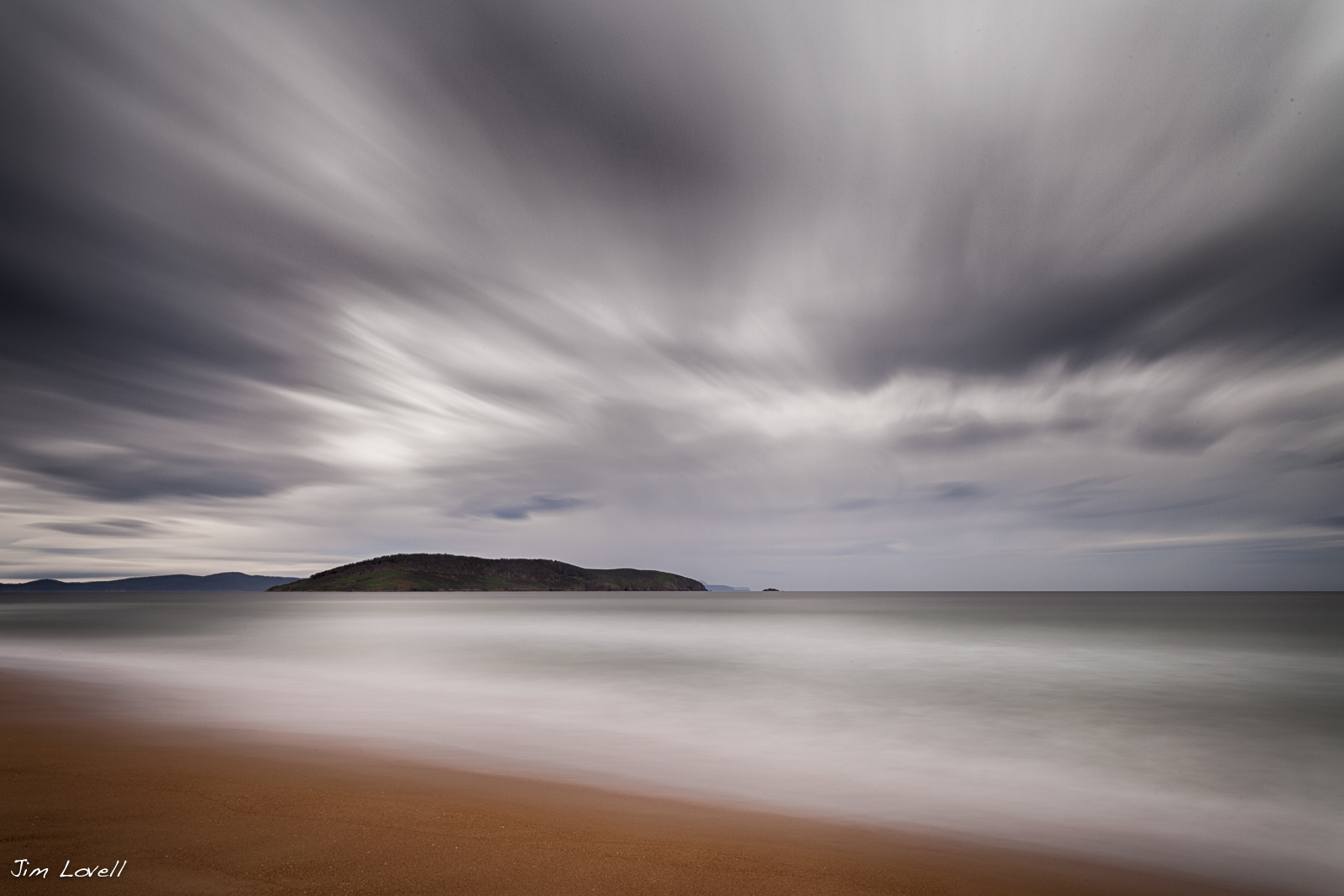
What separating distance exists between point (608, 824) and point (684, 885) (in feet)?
6.23

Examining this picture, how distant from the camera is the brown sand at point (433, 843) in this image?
5.02 metres

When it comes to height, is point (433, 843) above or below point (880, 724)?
above

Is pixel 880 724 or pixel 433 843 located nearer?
pixel 433 843

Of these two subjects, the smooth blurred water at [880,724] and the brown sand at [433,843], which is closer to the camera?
the brown sand at [433,843]

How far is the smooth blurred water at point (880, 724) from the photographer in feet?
27.2

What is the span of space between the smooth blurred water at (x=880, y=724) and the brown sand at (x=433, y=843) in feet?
4.03

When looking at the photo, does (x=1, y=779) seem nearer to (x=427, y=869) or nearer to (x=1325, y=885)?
(x=427, y=869)

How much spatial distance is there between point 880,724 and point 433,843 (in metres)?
11.4

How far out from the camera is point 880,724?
47.3ft

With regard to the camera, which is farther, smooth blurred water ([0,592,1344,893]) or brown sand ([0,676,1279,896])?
smooth blurred water ([0,592,1344,893])

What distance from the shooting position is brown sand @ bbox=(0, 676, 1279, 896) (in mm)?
5020

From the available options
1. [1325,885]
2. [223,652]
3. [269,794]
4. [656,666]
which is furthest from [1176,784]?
[223,652]

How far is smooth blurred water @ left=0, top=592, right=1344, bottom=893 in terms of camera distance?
830 centimetres

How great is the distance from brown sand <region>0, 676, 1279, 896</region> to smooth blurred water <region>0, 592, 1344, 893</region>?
1.23m
